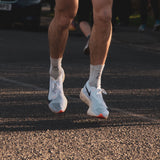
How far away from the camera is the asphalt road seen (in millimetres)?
3125

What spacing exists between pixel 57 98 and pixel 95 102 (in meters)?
0.37

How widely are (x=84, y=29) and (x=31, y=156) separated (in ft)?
18.0

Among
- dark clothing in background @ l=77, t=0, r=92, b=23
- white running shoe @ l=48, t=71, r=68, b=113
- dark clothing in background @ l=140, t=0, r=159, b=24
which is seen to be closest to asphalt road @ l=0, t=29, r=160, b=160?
white running shoe @ l=48, t=71, r=68, b=113

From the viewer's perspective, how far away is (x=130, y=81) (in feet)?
19.7

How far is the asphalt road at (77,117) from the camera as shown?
312 centimetres

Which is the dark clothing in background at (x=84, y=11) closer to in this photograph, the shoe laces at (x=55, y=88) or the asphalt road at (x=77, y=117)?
the asphalt road at (x=77, y=117)

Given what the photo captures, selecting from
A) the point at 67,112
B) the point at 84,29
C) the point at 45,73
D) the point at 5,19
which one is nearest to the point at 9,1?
the point at 5,19

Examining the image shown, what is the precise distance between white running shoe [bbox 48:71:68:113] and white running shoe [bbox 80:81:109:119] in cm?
17

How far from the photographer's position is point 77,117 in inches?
157

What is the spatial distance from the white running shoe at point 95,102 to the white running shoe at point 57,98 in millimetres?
170

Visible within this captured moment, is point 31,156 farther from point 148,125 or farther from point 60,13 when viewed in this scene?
point 60,13

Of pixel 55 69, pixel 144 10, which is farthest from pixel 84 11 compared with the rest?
pixel 144 10

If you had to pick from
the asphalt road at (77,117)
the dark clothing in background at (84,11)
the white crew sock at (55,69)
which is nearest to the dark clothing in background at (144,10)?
the dark clothing in background at (84,11)

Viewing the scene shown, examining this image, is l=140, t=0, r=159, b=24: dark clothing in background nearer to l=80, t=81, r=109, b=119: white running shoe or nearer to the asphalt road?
the asphalt road
